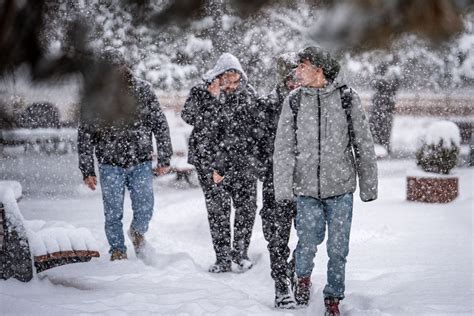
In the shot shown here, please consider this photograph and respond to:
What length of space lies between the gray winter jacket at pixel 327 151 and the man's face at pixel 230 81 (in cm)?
157

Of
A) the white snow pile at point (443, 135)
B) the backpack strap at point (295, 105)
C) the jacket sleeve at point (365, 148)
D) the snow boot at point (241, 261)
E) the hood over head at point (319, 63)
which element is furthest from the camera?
the white snow pile at point (443, 135)

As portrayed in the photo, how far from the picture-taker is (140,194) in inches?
263

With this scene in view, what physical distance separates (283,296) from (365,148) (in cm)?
139

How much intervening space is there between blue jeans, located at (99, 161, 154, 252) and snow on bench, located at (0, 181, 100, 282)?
1.21ft

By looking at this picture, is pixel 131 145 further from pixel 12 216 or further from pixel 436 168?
pixel 436 168

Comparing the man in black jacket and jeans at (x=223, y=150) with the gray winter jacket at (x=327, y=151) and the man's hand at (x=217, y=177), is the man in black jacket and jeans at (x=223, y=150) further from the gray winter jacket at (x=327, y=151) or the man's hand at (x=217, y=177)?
the gray winter jacket at (x=327, y=151)

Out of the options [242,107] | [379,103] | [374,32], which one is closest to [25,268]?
[242,107]

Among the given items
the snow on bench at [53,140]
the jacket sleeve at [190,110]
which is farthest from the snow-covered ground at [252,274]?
the snow on bench at [53,140]

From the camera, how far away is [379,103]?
60.6 feet

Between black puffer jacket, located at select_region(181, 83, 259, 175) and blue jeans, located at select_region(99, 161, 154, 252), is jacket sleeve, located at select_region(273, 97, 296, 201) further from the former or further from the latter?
blue jeans, located at select_region(99, 161, 154, 252)

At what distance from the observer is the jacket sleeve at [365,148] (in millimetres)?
4727

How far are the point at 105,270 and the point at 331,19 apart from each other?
4.42 metres

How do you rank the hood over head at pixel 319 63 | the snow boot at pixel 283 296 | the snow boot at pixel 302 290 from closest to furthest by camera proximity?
the hood over head at pixel 319 63
the snow boot at pixel 302 290
the snow boot at pixel 283 296

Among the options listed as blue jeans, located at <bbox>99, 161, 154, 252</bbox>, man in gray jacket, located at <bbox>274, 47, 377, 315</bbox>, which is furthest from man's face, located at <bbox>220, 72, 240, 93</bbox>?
man in gray jacket, located at <bbox>274, 47, 377, 315</bbox>
